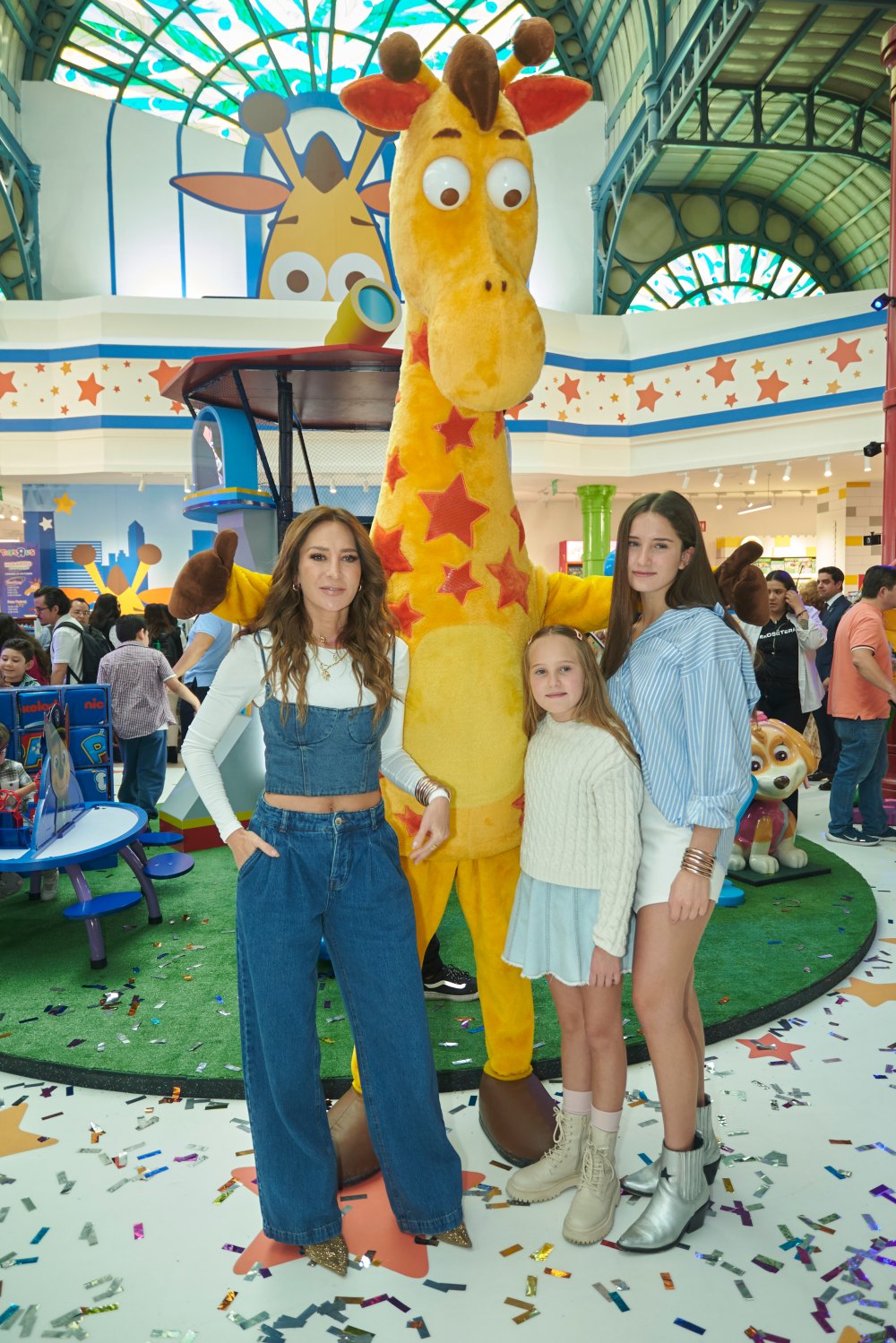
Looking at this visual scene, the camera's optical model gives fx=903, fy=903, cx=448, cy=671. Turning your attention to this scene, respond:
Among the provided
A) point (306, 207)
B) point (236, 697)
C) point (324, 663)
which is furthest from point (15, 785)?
point (306, 207)

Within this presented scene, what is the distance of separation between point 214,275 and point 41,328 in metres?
2.56

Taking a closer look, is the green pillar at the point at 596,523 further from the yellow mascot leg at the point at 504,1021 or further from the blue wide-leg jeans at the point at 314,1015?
the blue wide-leg jeans at the point at 314,1015

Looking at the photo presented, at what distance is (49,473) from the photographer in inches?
374

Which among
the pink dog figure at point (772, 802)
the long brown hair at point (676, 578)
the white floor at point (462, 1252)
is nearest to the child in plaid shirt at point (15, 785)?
the white floor at point (462, 1252)

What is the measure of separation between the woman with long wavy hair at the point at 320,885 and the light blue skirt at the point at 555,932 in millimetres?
254

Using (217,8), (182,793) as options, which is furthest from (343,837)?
(217,8)

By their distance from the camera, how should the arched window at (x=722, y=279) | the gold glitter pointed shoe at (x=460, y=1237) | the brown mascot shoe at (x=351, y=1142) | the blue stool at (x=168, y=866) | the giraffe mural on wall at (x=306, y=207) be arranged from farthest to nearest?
1. the arched window at (x=722, y=279)
2. the giraffe mural on wall at (x=306, y=207)
3. the blue stool at (x=168, y=866)
4. the brown mascot shoe at (x=351, y=1142)
5. the gold glitter pointed shoe at (x=460, y=1237)

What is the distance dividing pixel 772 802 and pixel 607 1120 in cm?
290

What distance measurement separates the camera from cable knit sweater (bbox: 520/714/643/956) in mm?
1796

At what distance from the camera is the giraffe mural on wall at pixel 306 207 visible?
9.16 m

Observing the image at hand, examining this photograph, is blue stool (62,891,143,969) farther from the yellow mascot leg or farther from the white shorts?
the white shorts

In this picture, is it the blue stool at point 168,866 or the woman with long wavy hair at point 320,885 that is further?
the blue stool at point 168,866

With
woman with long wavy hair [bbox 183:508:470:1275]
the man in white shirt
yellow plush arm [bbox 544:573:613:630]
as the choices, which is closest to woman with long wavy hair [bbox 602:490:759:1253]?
yellow plush arm [bbox 544:573:613:630]

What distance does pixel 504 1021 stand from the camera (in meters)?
2.21
